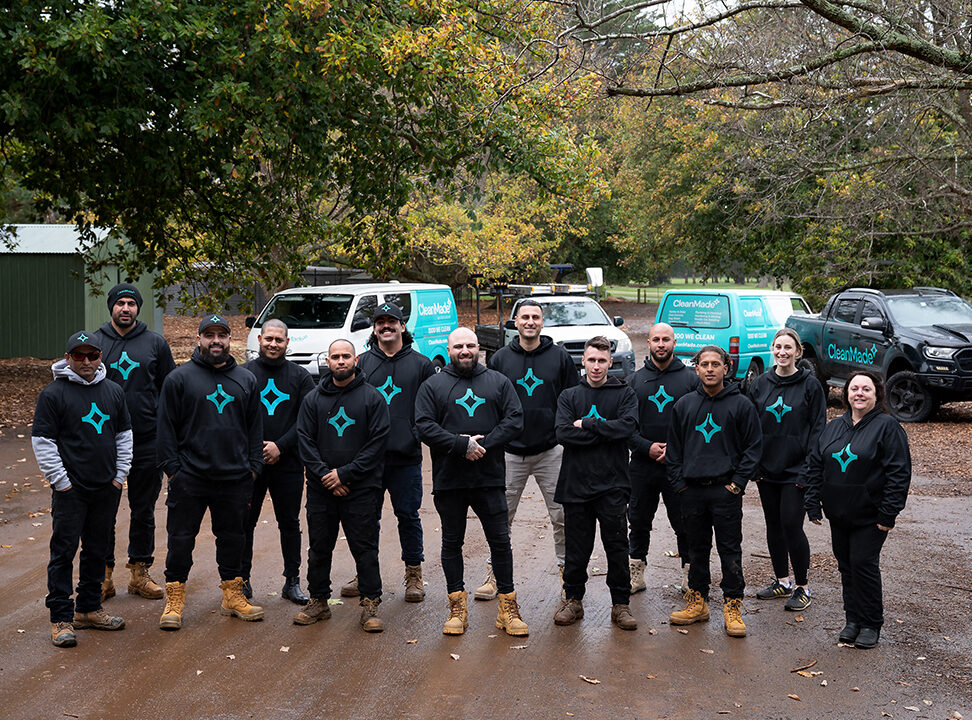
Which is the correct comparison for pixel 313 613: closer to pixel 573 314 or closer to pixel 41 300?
pixel 573 314

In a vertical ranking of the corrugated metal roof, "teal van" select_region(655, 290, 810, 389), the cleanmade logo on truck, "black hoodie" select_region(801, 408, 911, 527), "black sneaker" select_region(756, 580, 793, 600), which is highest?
the corrugated metal roof

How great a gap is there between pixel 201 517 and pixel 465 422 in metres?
1.83

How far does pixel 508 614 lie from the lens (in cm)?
643

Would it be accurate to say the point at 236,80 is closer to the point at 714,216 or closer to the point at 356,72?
the point at 356,72

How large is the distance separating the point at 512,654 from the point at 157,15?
932 centimetres

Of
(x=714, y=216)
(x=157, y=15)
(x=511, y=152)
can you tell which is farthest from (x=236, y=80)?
(x=714, y=216)

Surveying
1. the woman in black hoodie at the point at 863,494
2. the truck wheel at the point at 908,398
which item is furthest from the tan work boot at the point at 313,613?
the truck wheel at the point at 908,398

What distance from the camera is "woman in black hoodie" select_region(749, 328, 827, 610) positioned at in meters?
6.83

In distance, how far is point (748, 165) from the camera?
20.3 m

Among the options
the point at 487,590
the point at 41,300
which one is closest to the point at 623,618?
the point at 487,590

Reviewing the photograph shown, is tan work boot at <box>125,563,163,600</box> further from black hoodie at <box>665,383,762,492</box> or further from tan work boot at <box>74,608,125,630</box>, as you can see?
black hoodie at <box>665,383,762,492</box>

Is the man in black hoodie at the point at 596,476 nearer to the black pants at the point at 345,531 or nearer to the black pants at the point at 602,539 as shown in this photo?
the black pants at the point at 602,539

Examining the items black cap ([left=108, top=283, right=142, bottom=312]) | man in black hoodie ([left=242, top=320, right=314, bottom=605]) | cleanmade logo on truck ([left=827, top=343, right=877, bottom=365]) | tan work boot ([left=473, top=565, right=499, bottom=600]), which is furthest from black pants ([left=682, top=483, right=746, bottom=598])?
cleanmade logo on truck ([left=827, top=343, right=877, bottom=365])

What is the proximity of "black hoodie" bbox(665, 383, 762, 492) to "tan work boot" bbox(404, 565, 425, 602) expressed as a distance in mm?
1936
